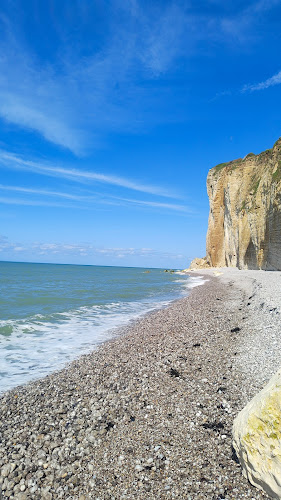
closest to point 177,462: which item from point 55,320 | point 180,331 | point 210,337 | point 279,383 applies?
point 279,383

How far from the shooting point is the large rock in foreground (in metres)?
3.12

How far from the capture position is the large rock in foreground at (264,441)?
10.2 feet

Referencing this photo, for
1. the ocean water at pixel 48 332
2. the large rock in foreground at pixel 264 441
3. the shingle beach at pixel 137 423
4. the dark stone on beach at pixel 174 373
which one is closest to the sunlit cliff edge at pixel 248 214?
the ocean water at pixel 48 332

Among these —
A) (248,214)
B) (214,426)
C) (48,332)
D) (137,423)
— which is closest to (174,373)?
(137,423)

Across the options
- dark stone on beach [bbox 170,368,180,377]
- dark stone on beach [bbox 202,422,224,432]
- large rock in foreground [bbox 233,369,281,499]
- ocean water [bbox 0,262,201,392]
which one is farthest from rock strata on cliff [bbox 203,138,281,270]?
large rock in foreground [bbox 233,369,281,499]

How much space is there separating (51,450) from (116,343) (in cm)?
632

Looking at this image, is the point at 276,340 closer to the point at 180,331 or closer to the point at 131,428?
the point at 180,331

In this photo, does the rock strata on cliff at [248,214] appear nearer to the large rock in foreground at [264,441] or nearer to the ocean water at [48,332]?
the ocean water at [48,332]

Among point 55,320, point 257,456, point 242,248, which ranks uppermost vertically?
point 242,248

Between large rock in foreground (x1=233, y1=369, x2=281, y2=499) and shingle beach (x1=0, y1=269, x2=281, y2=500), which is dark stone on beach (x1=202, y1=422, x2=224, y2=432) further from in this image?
large rock in foreground (x1=233, y1=369, x2=281, y2=499)

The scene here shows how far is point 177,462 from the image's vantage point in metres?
3.95

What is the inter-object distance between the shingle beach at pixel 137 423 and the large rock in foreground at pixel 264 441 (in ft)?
0.77

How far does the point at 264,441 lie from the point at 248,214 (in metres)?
43.3

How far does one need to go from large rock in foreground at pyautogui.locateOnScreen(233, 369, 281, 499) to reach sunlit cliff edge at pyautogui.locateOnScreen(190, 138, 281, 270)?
3284 cm
